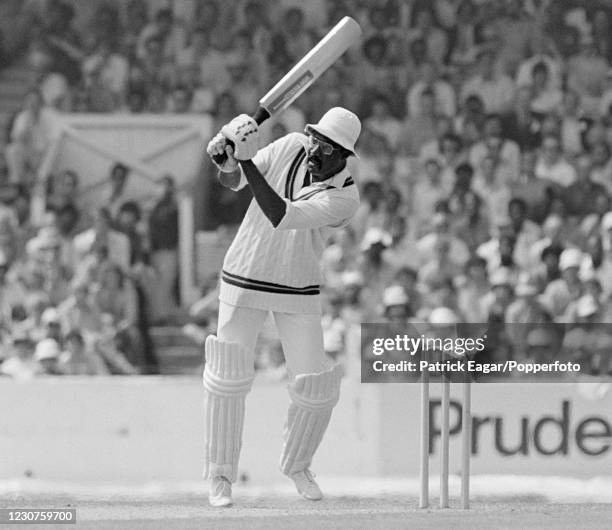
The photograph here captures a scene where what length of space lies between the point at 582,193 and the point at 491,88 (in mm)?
1419

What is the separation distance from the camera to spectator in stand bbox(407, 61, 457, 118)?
1404 centimetres

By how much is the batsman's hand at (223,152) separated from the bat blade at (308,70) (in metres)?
0.31

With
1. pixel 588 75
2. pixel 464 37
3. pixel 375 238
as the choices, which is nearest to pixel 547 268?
pixel 375 238

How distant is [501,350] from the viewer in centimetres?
1014

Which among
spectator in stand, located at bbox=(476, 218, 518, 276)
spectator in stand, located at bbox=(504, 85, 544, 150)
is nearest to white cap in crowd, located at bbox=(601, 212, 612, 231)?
spectator in stand, located at bbox=(476, 218, 518, 276)

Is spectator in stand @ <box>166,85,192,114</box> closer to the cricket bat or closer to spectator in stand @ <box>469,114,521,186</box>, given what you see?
spectator in stand @ <box>469,114,521,186</box>

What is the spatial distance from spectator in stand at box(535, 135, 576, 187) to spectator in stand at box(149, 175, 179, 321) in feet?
9.27

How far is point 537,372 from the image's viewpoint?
9.60 metres

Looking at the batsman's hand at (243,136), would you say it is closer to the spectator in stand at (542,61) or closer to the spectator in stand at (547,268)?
the spectator in stand at (547,268)

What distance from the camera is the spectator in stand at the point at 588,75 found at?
1402cm

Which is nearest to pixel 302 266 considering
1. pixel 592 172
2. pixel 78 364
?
pixel 78 364

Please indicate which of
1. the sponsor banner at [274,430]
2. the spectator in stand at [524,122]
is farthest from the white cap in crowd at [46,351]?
the spectator in stand at [524,122]

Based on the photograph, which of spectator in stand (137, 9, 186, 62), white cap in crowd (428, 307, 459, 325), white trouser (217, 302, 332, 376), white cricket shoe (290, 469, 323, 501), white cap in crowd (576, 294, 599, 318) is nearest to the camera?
white trouser (217, 302, 332, 376)

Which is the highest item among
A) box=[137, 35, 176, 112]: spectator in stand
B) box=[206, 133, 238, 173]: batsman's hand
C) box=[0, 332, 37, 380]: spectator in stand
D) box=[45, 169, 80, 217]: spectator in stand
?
box=[137, 35, 176, 112]: spectator in stand
